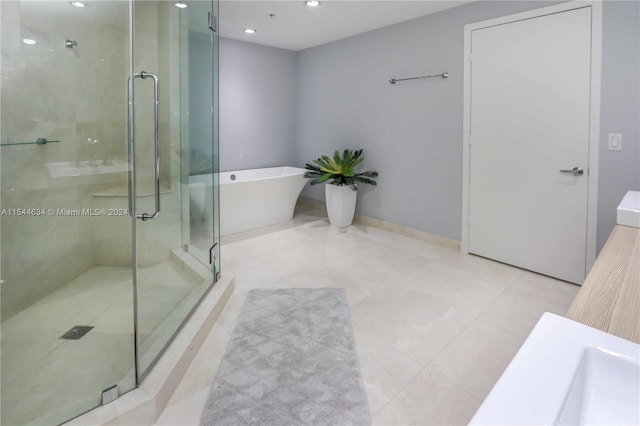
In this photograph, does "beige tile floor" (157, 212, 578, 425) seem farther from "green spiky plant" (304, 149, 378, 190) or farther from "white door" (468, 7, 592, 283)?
"green spiky plant" (304, 149, 378, 190)

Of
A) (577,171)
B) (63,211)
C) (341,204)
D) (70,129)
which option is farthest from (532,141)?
(63,211)

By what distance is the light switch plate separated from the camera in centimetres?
268

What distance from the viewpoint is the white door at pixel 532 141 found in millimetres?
2857

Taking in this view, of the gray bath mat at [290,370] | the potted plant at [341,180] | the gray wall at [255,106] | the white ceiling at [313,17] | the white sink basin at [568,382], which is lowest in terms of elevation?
the gray bath mat at [290,370]

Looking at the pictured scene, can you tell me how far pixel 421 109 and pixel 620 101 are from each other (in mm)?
1679

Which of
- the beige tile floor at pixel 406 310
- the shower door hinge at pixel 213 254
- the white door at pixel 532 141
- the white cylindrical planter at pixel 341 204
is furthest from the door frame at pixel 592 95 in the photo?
the shower door hinge at pixel 213 254

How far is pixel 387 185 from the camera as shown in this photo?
4395 millimetres

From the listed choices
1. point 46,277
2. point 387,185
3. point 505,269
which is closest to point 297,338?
point 46,277

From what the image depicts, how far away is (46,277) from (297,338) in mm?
1692

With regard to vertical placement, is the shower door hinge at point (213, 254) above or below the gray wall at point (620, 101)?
below

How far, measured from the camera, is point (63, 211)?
8.93 ft

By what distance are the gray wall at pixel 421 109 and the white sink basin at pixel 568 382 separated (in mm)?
2565

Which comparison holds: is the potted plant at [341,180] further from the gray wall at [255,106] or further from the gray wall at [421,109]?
the gray wall at [255,106]

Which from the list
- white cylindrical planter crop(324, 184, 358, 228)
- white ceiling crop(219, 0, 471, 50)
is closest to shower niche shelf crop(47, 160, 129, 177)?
white ceiling crop(219, 0, 471, 50)
